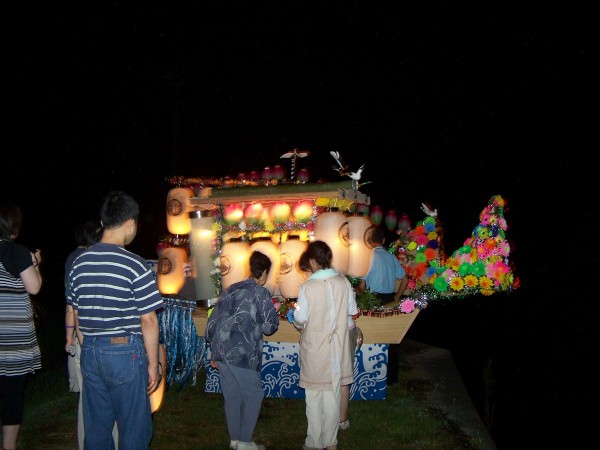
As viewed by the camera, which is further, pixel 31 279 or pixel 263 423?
pixel 263 423

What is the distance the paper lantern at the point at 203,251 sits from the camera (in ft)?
22.0

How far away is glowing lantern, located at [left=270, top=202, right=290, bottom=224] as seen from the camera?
6.70 m

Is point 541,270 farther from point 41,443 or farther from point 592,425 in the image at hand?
point 41,443

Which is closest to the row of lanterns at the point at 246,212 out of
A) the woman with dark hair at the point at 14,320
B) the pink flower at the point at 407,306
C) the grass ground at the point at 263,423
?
the pink flower at the point at 407,306

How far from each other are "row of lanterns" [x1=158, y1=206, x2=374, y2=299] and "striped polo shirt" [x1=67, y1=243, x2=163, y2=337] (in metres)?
3.15

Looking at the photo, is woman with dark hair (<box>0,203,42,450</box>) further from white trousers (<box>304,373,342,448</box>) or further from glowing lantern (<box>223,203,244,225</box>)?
glowing lantern (<box>223,203,244,225</box>)

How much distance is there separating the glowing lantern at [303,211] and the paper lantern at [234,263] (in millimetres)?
751

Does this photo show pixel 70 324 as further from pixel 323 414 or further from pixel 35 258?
pixel 323 414

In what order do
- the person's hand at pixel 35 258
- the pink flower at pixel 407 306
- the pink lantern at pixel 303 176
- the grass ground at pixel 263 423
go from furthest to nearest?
the pink lantern at pixel 303 176 < the pink flower at pixel 407 306 < the grass ground at pixel 263 423 < the person's hand at pixel 35 258

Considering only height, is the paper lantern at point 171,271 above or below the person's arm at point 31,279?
below

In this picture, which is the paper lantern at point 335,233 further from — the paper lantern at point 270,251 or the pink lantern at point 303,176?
the pink lantern at point 303,176

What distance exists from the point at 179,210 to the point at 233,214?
73 centimetres

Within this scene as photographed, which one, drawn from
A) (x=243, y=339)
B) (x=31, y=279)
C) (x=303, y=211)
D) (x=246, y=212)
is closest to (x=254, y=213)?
(x=246, y=212)

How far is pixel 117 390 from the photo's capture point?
307 centimetres
